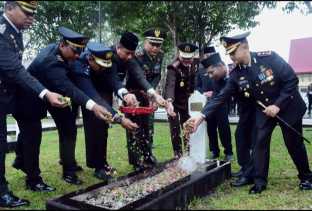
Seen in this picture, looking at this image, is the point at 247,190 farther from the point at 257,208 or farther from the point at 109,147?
the point at 109,147

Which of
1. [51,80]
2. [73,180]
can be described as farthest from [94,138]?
[51,80]

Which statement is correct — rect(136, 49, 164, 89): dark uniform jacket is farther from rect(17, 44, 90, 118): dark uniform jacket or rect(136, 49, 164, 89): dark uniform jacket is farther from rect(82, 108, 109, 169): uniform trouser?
rect(17, 44, 90, 118): dark uniform jacket

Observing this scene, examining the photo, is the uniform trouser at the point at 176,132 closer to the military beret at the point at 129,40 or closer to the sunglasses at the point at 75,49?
the military beret at the point at 129,40

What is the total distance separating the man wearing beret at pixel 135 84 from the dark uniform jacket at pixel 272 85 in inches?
49.2

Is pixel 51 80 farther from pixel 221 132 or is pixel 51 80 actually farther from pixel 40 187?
pixel 221 132

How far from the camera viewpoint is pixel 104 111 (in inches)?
178

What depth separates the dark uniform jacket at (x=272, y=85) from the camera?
14.7ft

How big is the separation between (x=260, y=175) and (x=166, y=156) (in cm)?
256

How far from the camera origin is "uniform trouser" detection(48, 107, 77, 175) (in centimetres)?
497

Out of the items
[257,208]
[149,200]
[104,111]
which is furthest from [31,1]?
[257,208]

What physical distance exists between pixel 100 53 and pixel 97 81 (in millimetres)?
663

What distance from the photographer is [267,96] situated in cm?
458

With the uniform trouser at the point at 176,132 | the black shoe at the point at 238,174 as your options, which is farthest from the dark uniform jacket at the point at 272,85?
the uniform trouser at the point at 176,132

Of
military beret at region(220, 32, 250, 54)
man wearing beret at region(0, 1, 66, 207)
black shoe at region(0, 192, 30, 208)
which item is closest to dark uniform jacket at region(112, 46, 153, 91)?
military beret at region(220, 32, 250, 54)
